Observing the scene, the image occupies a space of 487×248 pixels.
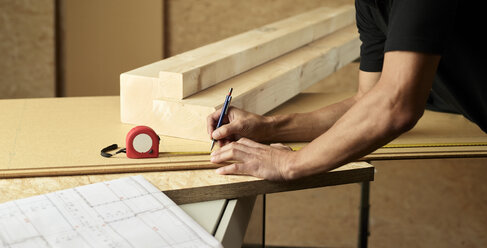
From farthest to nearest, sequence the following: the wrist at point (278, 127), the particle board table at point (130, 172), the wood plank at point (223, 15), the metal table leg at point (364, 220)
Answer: the wood plank at point (223, 15), the metal table leg at point (364, 220), the wrist at point (278, 127), the particle board table at point (130, 172)

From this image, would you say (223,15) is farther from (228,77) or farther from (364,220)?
(228,77)

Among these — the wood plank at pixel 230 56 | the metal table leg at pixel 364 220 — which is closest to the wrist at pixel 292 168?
the wood plank at pixel 230 56

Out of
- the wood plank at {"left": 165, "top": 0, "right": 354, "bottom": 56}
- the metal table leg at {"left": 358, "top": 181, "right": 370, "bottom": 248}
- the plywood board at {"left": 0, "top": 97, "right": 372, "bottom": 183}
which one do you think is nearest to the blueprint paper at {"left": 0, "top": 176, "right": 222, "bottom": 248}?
the plywood board at {"left": 0, "top": 97, "right": 372, "bottom": 183}

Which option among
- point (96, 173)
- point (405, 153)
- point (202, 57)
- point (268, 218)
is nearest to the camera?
point (96, 173)

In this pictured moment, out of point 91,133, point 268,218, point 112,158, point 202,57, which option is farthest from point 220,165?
point 268,218

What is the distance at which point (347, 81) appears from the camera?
3980mm

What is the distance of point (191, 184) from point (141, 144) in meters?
0.23

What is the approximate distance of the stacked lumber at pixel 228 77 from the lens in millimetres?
1688

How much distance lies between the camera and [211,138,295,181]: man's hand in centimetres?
131

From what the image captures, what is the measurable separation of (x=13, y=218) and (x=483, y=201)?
10.7ft

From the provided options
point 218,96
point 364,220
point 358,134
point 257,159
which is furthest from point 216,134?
point 364,220

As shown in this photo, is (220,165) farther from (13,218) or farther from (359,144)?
(13,218)

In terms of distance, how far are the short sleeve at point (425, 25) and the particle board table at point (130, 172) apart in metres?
0.39

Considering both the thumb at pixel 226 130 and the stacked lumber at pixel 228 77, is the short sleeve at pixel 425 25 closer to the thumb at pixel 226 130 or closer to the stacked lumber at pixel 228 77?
the thumb at pixel 226 130
